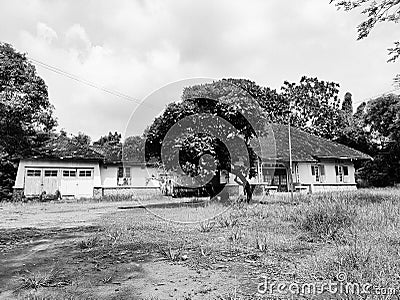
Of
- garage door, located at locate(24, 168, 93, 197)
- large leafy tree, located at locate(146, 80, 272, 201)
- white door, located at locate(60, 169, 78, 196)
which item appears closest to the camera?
large leafy tree, located at locate(146, 80, 272, 201)

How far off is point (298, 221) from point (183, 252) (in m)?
3.68

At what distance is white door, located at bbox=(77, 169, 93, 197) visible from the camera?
26.1 meters

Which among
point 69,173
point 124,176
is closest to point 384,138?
point 124,176

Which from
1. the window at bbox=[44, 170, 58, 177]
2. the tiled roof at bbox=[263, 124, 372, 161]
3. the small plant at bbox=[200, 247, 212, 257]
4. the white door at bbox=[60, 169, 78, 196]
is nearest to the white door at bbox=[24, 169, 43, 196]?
the window at bbox=[44, 170, 58, 177]

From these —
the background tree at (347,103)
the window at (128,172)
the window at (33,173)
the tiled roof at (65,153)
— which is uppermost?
the background tree at (347,103)

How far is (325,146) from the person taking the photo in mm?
31141

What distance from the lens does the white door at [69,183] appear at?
25684mm

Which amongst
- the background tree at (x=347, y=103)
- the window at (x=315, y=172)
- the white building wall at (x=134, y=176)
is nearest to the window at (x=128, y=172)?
the white building wall at (x=134, y=176)

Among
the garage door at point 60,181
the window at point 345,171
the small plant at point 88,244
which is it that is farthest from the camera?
the window at point 345,171

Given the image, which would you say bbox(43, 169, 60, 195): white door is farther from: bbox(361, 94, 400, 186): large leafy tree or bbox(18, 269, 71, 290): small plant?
bbox(361, 94, 400, 186): large leafy tree

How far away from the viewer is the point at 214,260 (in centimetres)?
521

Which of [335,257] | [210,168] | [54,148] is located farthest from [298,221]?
[54,148]

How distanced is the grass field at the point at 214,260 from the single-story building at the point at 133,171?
55.3ft

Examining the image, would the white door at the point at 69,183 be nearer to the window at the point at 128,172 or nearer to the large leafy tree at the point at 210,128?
the window at the point at 128,172
